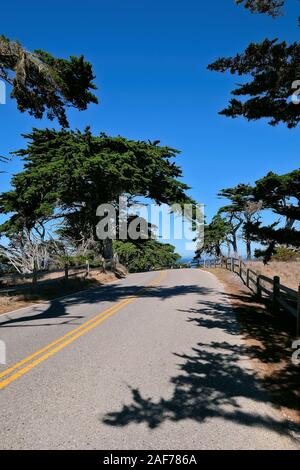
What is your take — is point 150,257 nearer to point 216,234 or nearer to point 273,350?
point 216,234

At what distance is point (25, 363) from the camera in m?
6.36

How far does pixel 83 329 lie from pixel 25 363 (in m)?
2.72

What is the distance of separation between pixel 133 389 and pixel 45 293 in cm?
1310

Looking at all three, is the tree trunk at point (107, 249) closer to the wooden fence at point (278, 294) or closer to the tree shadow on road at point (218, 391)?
the wooden fence at point (278, 294)

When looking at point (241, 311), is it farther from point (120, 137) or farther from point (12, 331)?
point (120, 137)

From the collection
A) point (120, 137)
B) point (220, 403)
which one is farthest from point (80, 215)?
point (220, 403)

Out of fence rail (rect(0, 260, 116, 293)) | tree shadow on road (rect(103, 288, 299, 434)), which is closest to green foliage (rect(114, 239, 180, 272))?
fence rail (rect(0, 260, 116, 293))

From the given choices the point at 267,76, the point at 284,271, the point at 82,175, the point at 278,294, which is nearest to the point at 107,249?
the point at 82,175

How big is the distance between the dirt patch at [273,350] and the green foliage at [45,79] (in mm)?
10085

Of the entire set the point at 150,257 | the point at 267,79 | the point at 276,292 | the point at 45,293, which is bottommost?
the point at 45,293

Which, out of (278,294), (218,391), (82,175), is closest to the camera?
(218,391)

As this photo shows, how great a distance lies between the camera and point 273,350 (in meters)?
7.39

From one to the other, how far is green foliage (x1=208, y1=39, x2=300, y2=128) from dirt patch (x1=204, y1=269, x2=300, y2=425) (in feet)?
17.9

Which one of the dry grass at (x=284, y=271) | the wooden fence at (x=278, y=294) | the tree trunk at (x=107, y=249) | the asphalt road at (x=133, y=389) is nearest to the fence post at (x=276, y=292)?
the wooden fence at (x=278, y=294)
